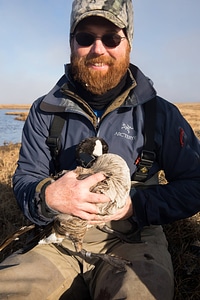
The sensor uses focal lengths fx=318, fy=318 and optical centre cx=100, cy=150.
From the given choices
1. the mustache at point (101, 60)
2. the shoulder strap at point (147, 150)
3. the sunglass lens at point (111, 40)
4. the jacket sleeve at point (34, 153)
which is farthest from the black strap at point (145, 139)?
the sunglass lens at point (111, 40)

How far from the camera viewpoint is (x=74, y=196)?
2.67 m

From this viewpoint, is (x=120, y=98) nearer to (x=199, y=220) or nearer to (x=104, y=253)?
(x=104, y=253)

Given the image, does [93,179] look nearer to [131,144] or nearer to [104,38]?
[131,144]

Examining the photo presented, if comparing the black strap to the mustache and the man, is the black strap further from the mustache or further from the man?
the mustache

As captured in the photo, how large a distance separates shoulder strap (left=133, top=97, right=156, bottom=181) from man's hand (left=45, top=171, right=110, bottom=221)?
2.09 feet

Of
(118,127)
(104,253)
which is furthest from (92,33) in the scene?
(104,253)

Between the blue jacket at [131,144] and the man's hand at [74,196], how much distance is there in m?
0.43

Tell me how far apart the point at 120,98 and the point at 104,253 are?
1629 mm

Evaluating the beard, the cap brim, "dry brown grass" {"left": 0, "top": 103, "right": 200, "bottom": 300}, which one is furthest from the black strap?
"dry brown grass" {"left": 0, "top": 103, "right": 200, "bottom": 300}

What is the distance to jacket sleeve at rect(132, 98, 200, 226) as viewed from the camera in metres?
3.16

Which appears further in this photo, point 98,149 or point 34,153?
point 34,153

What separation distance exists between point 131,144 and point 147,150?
20 cm

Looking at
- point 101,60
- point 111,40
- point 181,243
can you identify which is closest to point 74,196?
point 101,60

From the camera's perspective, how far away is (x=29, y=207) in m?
3.09
